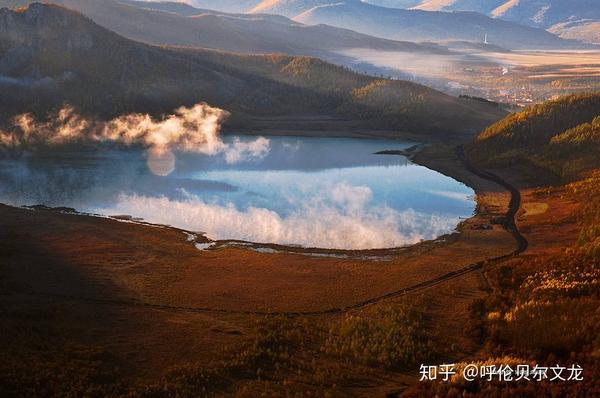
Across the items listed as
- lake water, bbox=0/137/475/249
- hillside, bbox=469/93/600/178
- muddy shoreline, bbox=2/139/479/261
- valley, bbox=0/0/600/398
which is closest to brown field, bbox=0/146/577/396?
valley, bbox=0/0/600/398

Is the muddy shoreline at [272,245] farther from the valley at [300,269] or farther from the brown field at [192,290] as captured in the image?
the brown field at [192,290]

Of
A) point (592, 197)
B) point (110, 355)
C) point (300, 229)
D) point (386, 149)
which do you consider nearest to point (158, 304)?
point (110, 355)

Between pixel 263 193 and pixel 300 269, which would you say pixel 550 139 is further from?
pixel 300 269

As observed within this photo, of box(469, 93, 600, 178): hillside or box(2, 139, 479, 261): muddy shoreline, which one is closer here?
box(2, 139, 479, 261): muddy shoreline

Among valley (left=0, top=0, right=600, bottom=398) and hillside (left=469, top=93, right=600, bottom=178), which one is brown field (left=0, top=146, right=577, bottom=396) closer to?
valley (left=0, top=0, right=600, bottom=398)

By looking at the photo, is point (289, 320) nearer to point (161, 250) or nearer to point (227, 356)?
point (227, 356)
